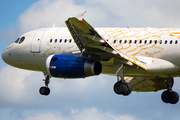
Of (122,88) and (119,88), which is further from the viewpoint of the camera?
(119,88)

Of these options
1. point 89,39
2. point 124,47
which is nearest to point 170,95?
point 124,47

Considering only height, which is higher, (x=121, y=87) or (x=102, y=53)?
(x=102, y=53)

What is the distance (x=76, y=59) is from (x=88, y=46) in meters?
1.22

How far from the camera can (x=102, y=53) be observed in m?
26.4

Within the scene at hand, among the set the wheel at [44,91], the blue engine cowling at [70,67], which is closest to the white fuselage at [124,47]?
the blue engine cowling at [70,67]

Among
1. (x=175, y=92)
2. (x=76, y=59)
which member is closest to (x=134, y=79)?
(x=175, y=92)

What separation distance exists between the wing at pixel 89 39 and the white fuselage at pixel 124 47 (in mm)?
1057

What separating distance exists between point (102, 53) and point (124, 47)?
98.8 inches

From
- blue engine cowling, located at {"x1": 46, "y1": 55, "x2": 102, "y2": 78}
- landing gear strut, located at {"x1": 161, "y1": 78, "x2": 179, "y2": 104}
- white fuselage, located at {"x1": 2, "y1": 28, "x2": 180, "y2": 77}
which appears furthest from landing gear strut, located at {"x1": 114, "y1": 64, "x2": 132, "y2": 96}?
landing gear strut, located at {"x1": 161, "y1": 78, "x2": 179, "y2": 104}

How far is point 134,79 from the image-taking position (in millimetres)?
32625

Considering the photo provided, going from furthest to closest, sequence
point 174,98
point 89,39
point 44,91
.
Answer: point 174,98 < point 44,91 < point 89,39

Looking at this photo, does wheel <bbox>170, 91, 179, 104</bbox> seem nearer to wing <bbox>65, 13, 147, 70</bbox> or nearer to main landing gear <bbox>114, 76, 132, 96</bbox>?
wing <bbox>65, 13, 147, 70</bbox>

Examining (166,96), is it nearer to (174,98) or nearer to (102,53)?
(174,98)

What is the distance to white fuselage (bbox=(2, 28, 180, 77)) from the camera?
2711cm
